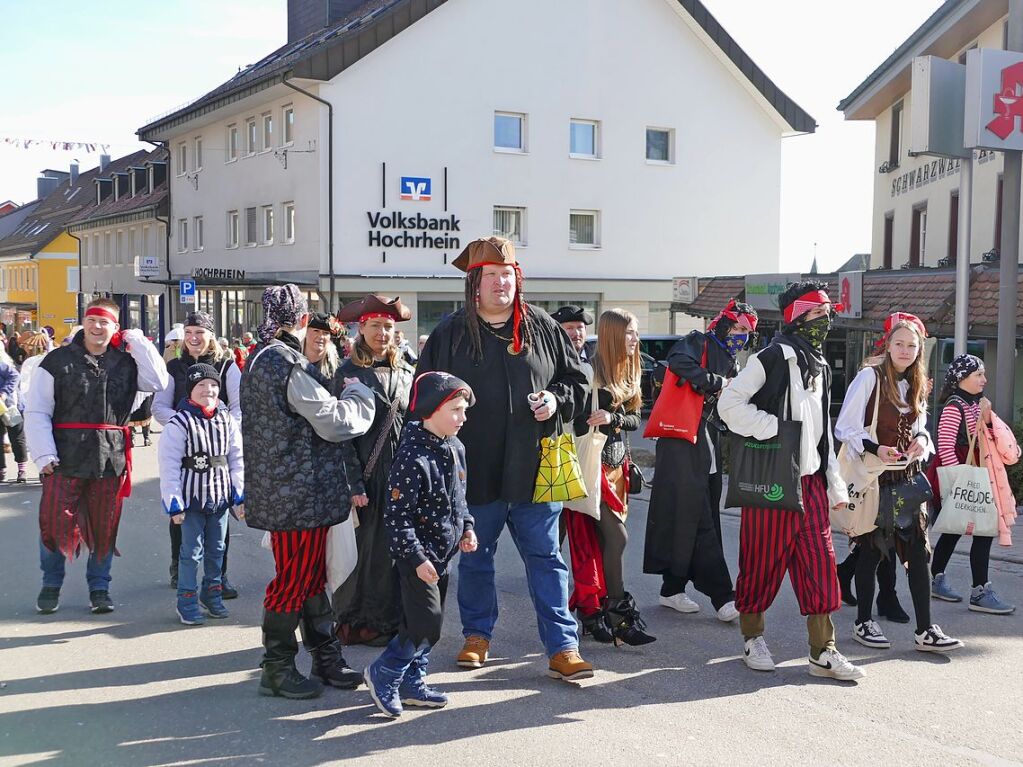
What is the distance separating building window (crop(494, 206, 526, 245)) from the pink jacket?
25.3m

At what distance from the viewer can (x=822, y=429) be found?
19.1 ft

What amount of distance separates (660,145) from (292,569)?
1206 inches

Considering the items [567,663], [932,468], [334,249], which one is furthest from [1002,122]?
[334,249]

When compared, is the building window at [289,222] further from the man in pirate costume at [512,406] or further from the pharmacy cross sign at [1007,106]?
the man in pirate costume at [512,406]

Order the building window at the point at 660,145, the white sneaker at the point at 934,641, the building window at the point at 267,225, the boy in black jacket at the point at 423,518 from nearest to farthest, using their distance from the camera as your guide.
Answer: the boy in black jacket at the point at 423,518, the white sneaker at the point at 934,641, the building window at the point at 267,225, the building window at the point at 660,145

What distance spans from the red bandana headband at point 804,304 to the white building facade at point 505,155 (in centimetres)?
2481

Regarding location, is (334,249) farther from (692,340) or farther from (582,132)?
(692,340)

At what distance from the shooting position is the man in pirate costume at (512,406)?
5.48 metres

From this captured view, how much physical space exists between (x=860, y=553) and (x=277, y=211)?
28067mm

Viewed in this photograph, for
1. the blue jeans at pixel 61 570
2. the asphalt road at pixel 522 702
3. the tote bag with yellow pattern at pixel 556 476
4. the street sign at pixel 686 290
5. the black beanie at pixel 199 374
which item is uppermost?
the street sign at pixel 686 290

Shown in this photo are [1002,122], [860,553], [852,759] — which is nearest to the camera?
[852,759]

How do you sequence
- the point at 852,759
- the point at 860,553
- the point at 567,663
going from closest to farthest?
1. the point at 852,759
2. the point at 567,663
3. the point at 860,553

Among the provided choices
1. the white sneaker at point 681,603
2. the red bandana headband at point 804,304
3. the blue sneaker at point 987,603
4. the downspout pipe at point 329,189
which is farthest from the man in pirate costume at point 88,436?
the downspout pipe at point 329,189

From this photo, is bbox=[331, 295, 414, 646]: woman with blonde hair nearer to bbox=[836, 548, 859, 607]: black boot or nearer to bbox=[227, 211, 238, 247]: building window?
bbox=[836, 548, 859, 607]: black boot
